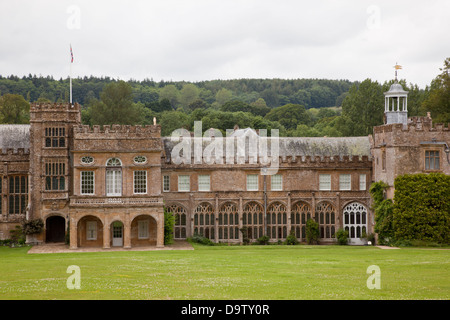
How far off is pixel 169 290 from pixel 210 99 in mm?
147525

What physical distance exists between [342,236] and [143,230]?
593 inches

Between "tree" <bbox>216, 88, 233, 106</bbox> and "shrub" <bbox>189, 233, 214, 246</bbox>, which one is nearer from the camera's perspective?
"shrub" <bbox>189, 233, 214, 246</bbox>

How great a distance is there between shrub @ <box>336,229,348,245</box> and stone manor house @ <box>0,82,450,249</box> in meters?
1.07

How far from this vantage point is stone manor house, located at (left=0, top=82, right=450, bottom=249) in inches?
1734

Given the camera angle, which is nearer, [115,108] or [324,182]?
[324,182]

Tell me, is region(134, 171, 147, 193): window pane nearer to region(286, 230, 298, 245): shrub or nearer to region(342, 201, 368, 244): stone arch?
region(286, 230, 298, 245): shrub

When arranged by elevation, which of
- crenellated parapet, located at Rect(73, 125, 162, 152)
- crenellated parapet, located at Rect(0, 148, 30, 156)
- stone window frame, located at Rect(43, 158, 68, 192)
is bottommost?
stone window frame, located at Rect(43, 158, 68, 192)

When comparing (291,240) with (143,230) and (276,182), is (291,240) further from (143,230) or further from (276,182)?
(143,230)

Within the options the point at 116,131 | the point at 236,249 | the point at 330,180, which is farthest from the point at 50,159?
the point at 330,180

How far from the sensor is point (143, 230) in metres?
45.7

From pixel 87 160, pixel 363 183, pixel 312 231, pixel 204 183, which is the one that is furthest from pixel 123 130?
pixel 363 183

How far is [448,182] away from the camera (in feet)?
143

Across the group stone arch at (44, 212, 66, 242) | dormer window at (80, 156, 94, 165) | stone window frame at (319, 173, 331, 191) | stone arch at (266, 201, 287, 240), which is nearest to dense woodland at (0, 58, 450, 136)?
stone window frame at (319, 173, 331, 191)
